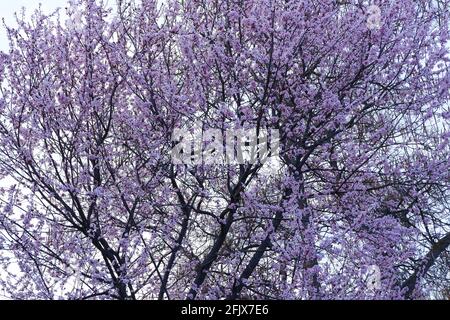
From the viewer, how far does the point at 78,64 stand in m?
9.78

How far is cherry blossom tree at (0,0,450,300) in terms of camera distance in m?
8.80

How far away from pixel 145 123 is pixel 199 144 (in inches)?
38.3

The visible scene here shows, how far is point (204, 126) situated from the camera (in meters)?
8.94

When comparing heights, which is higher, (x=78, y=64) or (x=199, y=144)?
(x=78, y=64)

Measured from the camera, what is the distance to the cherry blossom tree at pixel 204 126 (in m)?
8.80
